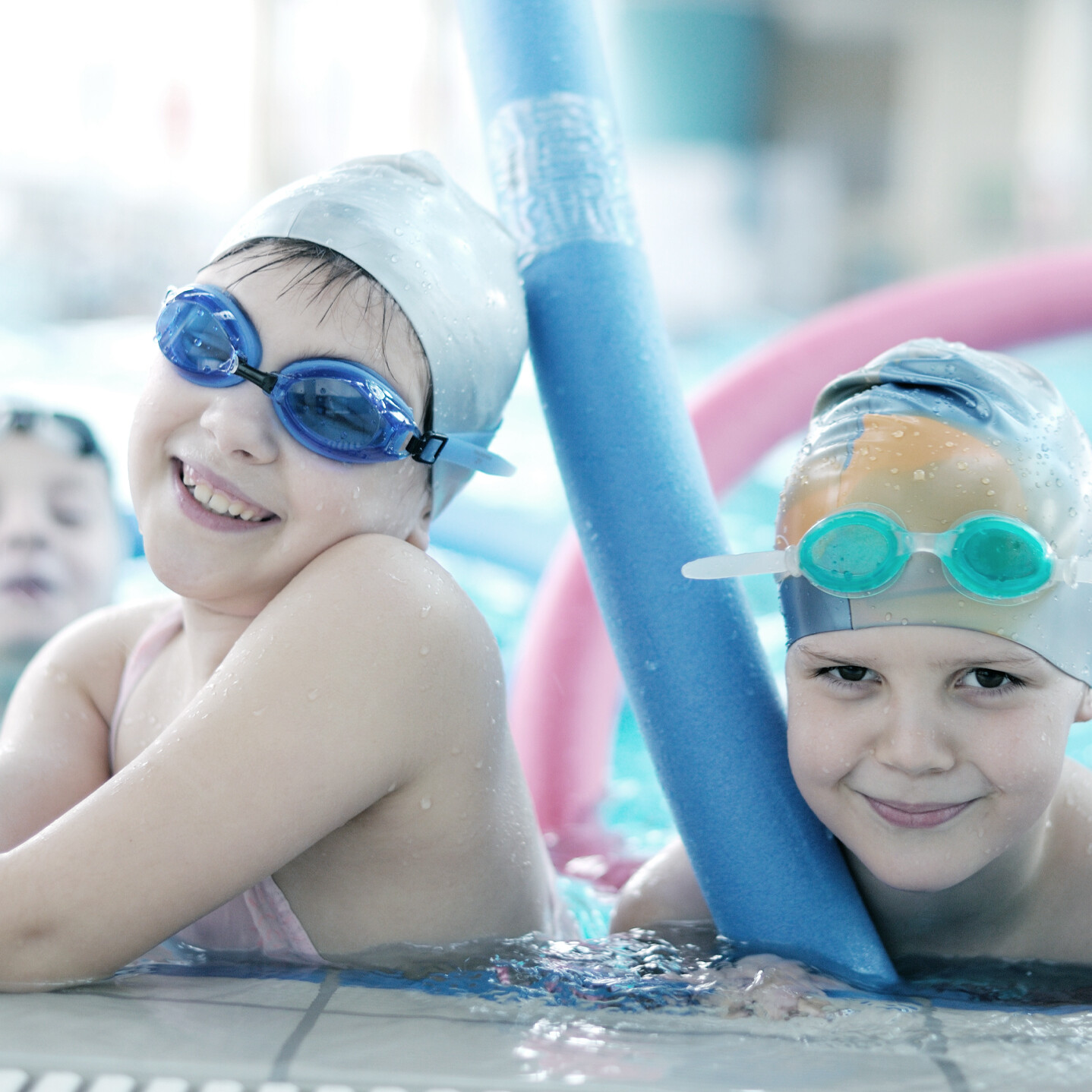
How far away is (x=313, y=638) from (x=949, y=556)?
2.60 feet

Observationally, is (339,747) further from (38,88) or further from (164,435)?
(38,88)

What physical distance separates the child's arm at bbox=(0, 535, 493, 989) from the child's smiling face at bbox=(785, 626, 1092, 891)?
0.52 meters

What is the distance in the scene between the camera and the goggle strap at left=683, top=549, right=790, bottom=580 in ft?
5.71

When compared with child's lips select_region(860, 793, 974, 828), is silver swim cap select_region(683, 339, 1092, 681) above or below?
above

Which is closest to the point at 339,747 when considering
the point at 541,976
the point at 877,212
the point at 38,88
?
the point at 541,976

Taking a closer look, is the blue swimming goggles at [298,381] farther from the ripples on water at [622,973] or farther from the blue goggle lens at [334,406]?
the ripples on water at [622,973]

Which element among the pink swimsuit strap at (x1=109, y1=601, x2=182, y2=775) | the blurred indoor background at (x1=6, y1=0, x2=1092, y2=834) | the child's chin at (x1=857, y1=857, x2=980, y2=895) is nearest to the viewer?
the child's chin at (x1=857, y1=857, x2=980, y2=895)

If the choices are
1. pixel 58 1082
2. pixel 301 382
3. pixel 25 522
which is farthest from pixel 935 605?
pixel 25 522

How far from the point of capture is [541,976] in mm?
1720

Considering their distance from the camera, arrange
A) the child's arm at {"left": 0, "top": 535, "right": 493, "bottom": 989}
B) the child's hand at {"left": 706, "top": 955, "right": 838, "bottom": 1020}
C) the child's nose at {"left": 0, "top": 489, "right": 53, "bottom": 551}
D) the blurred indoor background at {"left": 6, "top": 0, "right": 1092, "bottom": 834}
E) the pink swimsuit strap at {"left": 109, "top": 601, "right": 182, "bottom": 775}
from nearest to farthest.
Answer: the child's arm at {"left": 0, "top": 535, "right": 493, "bottom": 989} → the child's hand at {"left": 706, "top": 955, "right": 838, "bottom": 1020} → the pink swimsuit strap at {"left": 109, "top": 601, "right": 182, "bottom": 775} → the child's nose at {"left": 0, "top": 489, "right": 53, "bottom": 551} → the blurred indoor background at {"left": 6, "top": 0, "right": 1092, "bottom": 834}

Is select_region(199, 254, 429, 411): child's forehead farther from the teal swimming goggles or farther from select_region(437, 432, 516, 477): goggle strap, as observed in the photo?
the teal swimming goggles

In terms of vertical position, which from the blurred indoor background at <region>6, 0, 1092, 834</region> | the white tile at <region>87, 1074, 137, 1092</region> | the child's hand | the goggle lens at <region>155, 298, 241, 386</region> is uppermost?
the blurred indoor background at <region>6, 0, 1092, 834</region>

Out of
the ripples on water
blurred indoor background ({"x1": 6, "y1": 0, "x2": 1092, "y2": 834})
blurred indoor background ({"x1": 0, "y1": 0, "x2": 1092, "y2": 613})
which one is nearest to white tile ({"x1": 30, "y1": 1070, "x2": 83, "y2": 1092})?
the ripples on water

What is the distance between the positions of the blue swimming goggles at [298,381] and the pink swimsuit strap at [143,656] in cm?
51
